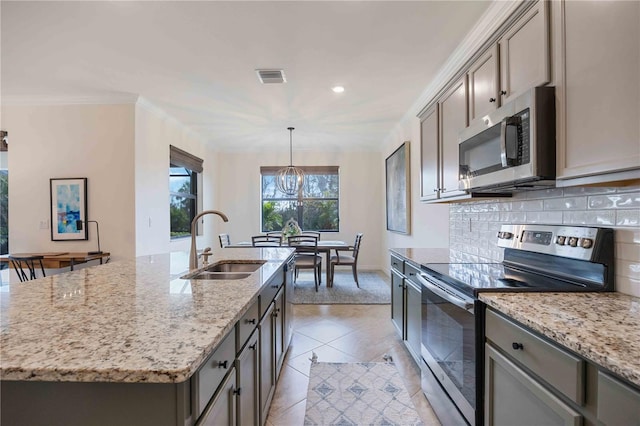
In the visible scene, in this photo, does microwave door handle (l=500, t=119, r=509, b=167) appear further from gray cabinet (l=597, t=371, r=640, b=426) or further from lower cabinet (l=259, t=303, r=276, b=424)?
lower cabinet (l=259, t=303, r=276, b=424)

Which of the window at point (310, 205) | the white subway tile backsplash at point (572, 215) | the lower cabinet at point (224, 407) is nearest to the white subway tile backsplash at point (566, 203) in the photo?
the white subway tile backsplash at point (572, 215)

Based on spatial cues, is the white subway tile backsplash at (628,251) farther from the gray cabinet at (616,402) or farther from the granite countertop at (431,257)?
the granite countertop at (431,257)

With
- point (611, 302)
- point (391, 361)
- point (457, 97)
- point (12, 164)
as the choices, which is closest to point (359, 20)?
point (457, 97)

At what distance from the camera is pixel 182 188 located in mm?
5320

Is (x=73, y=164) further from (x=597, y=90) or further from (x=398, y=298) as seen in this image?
(x=597, y=90)

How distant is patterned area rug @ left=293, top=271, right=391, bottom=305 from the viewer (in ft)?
13.7

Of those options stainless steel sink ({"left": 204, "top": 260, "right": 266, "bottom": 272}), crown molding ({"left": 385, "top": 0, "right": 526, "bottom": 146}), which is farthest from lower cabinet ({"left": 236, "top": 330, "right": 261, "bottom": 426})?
crown molding ({"left": 385, "top": 0, "right": 526, "bottom": 146})

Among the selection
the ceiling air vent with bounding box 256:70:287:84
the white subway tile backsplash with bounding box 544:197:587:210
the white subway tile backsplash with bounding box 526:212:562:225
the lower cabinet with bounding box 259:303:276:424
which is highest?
the ceiling air vent with bounding box 256:70:287:84

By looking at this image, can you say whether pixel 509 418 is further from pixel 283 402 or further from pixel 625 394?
pixel 283 402

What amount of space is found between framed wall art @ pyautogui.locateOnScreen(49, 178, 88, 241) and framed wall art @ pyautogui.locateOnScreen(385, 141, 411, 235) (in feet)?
13.3

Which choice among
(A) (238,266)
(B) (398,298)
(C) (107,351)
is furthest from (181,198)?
(C) (107,351)

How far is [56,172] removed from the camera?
11.9 feet

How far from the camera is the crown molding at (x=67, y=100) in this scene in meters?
3.52

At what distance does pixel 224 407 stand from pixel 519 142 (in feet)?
5.32
